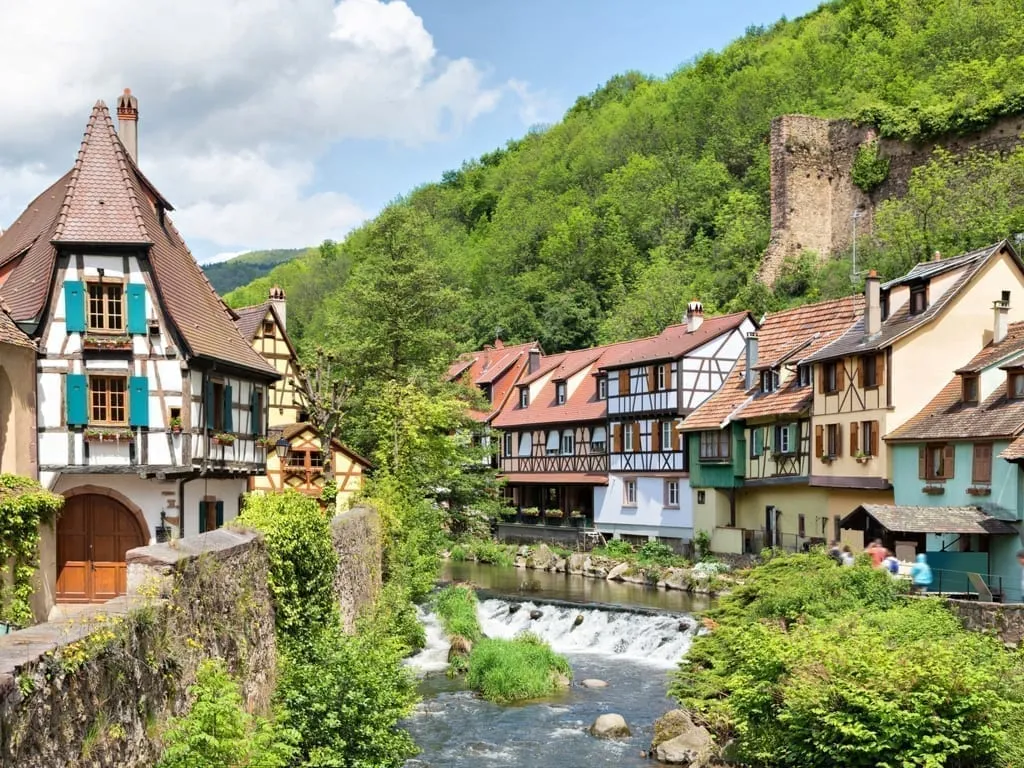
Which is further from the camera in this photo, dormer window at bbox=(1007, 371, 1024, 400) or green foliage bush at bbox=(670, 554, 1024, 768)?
dormer window at bbox=(1007, 371, 1024, 400)

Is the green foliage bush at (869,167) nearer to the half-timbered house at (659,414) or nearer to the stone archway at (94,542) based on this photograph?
the half-timbered house at (659,414)

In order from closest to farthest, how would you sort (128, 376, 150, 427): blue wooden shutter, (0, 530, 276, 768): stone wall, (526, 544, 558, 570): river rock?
(0, 530, 276, 768): stone wall
(128, 376, 150, 427): blue wooden shutter
(526, 544, 558, 570): river rock

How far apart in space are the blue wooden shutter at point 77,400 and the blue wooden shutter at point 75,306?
99 cm

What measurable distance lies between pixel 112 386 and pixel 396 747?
12.9 meters

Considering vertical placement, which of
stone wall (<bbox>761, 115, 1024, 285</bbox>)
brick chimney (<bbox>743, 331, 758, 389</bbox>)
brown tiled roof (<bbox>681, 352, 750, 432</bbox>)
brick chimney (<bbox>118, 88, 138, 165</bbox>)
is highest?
stone wall (<bbox>761, 115, 1024, 285</bbox>)

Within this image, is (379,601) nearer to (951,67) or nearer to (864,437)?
(864,437)

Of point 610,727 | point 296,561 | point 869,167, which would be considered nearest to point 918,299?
point 610,727

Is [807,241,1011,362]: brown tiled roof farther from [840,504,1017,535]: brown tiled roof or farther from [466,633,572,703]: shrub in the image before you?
[466,633,572,703]: shrub

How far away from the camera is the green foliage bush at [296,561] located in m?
13.8

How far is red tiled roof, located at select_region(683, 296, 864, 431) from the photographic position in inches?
1433

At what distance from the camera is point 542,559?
1715 inches

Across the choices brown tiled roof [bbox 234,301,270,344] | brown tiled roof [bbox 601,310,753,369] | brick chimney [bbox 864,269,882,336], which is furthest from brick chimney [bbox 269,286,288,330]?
brick chimney [bbox 864,269,882,336]

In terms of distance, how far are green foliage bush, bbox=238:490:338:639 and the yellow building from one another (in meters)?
20.2

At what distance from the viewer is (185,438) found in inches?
908
